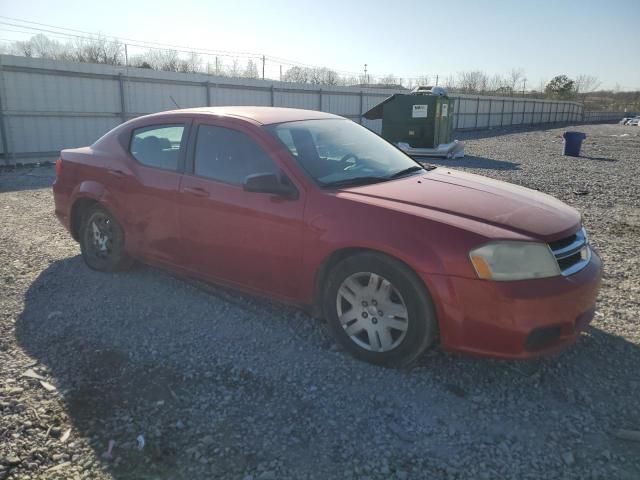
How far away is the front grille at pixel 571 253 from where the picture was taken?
2.95 metres

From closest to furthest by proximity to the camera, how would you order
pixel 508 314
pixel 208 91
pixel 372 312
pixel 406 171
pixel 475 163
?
pixel 508 314 → pixel 372 312 → pixel 406 171 → pixel 475 163 → pixel 208 91

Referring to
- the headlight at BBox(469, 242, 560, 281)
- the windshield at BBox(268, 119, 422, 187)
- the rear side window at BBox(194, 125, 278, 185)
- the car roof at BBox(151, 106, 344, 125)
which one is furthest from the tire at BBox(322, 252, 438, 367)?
the car roof at BBox(151, 106, 344, 125)

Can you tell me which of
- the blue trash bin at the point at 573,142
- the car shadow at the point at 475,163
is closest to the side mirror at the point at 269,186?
the car shadow at the point at 475,163

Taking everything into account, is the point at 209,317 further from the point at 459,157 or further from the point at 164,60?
the point at 164,60

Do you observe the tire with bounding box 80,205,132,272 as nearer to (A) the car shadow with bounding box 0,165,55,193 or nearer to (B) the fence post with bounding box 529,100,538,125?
(A) the car shadow with bounding box 0,165,55,193

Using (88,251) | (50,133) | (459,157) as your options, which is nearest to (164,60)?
(50,133)

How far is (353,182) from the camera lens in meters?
3.53

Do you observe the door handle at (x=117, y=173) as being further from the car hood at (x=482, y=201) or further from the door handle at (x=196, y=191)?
the car hood at (x=482, y=201)

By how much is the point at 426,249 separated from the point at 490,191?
1031 mm

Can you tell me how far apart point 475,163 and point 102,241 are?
515 inches

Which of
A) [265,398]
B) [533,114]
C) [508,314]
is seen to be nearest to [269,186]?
[265,398]

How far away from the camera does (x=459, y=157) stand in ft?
55.3

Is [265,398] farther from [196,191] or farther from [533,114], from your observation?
[533,114]

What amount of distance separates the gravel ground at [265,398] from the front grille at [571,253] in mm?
682
